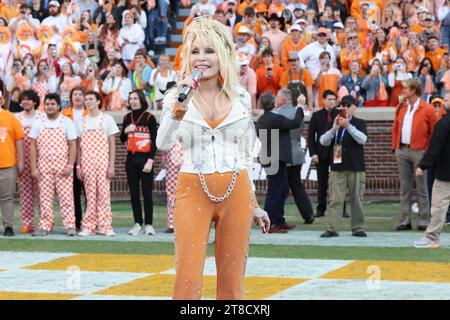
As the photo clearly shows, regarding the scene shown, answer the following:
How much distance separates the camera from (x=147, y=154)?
14.4 meters

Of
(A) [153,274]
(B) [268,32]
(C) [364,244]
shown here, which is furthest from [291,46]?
(A) [153,274]

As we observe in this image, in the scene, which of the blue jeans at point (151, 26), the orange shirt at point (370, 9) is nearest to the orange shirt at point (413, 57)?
the orange shirt at point (370, 9)

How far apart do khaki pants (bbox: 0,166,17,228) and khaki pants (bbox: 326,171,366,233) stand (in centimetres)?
428

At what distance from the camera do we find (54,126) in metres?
14.2

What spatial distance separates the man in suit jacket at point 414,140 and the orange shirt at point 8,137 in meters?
5.29

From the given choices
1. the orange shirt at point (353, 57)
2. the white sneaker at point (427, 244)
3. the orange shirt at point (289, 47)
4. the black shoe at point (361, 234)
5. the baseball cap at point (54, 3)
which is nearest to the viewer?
the white sneaker at point (427, 244)

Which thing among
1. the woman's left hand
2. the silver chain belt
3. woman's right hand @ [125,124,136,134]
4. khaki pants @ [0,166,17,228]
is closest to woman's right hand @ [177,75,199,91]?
the silver chain belt

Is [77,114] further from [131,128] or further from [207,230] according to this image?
[207,230]

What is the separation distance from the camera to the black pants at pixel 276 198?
14.4 meters

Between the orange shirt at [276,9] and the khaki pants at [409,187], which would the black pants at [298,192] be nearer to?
the khaki pants at [409,187]

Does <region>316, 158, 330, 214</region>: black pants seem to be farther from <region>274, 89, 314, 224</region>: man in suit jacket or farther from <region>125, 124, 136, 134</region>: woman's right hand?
<region>125, 124, 136, 134</region>: woman's right hand

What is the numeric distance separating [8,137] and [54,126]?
0.63 m

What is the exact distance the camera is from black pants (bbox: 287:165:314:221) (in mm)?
15312

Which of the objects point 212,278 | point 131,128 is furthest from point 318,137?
point 212,278
